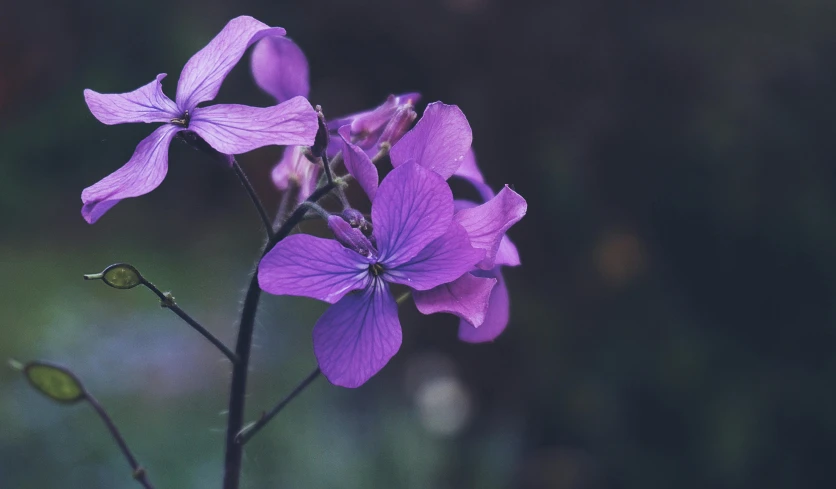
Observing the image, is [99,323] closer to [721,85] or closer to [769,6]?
[721,85]

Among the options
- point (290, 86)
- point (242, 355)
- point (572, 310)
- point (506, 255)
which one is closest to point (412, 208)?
point (506, 255)

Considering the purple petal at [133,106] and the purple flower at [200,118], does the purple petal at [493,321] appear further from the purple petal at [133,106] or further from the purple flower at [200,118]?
the purple petal at [133,106]

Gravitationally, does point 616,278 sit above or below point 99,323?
above

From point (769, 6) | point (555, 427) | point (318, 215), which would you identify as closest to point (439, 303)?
point (318, 215)

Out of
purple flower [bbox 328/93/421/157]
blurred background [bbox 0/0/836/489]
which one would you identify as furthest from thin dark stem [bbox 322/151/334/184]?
blurred background [bbox 0/0/836/489]

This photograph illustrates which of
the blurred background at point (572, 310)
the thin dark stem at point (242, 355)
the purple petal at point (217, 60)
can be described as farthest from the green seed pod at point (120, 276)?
the blurred background at point (572, 310)
